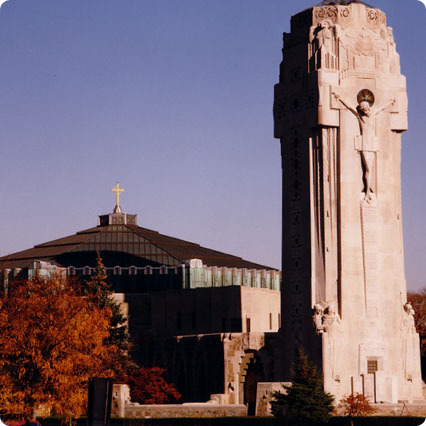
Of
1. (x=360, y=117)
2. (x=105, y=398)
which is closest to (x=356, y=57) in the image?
(x=360, y=117)

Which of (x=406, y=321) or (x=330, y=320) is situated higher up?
(x=406, y=321)

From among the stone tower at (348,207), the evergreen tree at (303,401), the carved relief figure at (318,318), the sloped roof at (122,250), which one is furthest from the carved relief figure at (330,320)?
the sloped roof at (122,250)

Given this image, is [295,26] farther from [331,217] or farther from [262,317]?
[262,317]

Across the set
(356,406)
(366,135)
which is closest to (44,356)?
(356,406)

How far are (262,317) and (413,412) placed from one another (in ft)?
84.4

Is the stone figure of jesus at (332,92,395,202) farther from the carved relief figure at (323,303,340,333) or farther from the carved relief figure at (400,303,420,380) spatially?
the carved relief figure at (400,303,420,380)

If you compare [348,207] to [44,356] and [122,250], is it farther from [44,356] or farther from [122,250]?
[122,250]

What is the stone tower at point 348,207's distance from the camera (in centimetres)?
9081

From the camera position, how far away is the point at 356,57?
9331 cm

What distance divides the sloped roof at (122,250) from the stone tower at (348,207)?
31.6 m

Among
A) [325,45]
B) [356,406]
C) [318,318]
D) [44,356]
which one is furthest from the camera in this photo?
[325,45]

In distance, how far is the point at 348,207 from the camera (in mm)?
91250

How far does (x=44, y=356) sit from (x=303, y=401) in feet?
53.2

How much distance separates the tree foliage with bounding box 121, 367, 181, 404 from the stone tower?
33.2 feet
